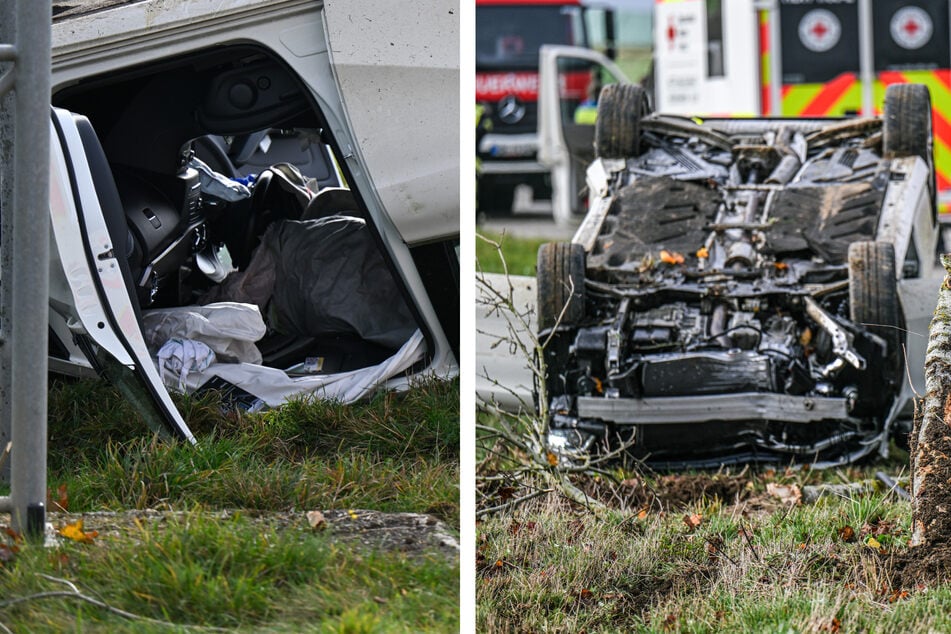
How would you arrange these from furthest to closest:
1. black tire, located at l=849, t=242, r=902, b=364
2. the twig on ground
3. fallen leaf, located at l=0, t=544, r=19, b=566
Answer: black tire, located at l=849, t=242, r=902, b=364 → fallen leaf, located at l=0, t=544, r=19, b=566 → the twig on ground

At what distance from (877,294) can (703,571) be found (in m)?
1.57

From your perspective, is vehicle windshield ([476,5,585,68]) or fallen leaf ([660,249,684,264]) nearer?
fallen leaf ([660,249,684,264])

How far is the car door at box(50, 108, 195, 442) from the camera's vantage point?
10.7 ft

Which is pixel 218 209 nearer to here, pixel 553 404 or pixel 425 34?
pixel 425 34

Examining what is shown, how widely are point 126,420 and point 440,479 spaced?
2.76 ft

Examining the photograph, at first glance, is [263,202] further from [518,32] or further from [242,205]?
[518,32]

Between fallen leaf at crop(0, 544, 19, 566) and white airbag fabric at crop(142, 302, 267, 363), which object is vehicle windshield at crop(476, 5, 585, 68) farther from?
fallen leaf at crop(0, 544, 19, 566)

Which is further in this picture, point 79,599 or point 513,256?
point 513,256

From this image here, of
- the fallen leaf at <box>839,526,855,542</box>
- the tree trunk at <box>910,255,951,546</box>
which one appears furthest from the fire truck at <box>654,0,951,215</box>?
the tree trunk at <box>910,255,951,546</box>

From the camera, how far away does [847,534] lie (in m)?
3.62

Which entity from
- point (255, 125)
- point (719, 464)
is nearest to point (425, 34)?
point (255, 125)

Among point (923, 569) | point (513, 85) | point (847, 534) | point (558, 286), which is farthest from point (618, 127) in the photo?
point (513, 85)

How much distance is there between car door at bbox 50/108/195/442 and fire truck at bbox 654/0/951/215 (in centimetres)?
610

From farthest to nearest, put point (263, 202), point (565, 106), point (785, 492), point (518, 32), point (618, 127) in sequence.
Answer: point (518, 32) → point (565, 106) → point (618, 127) → point (785, 492) → point (263, 202)
